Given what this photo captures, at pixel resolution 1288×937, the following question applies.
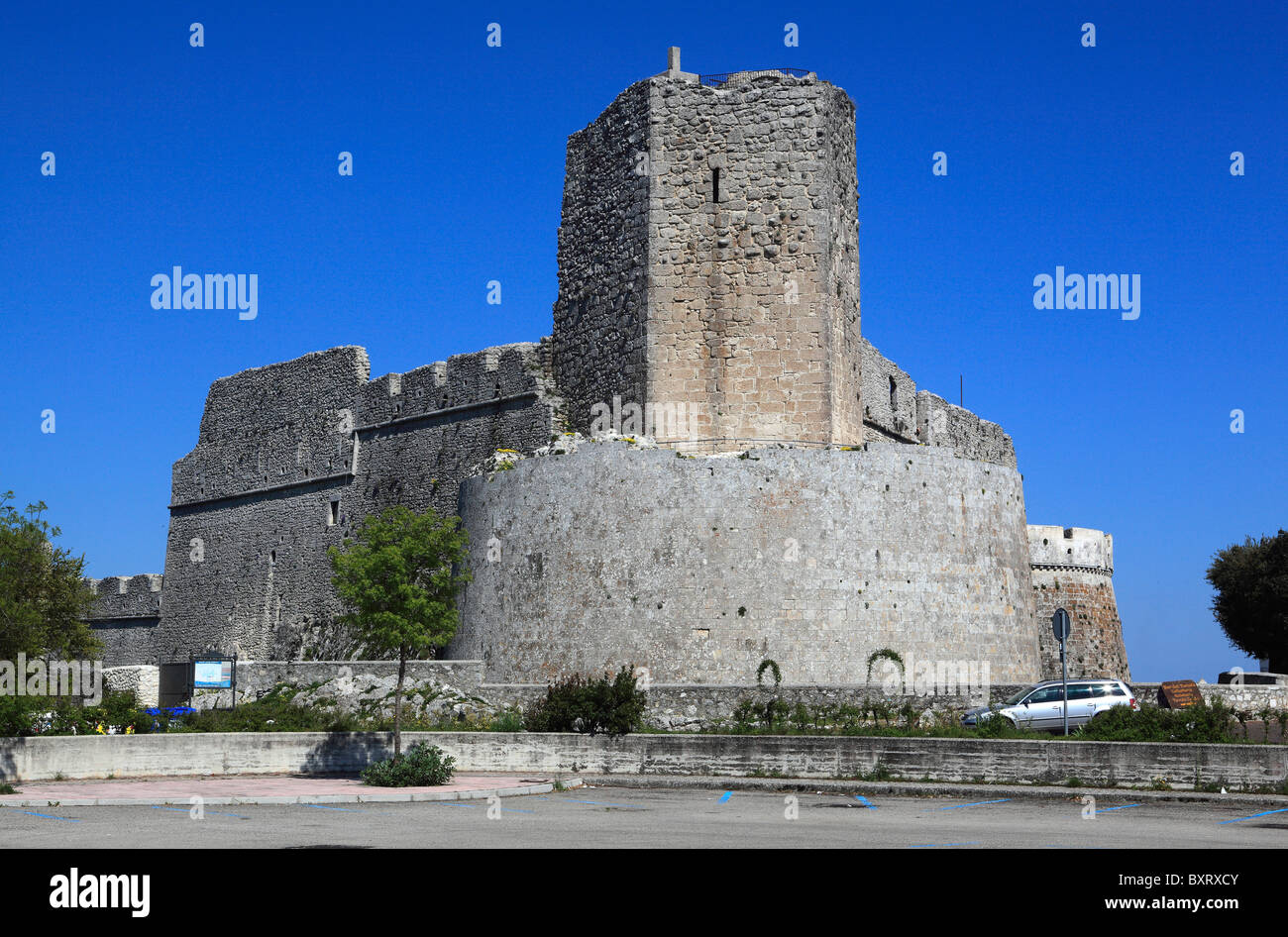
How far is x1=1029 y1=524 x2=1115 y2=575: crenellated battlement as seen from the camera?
37.9m

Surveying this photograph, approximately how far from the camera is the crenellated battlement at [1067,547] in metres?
37.9

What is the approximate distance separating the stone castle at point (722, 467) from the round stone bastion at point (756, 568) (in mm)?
45

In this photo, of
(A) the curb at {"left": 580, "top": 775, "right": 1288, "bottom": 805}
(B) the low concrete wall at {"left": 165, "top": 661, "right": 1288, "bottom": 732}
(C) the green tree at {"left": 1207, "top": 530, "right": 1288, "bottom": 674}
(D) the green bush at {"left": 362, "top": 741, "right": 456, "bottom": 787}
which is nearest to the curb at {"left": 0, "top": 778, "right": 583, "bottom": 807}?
(D) the green bush at {"left": 362, "top": 741, "right": 456, "bottom": 787}

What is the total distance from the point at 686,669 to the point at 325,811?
1032 centimetres

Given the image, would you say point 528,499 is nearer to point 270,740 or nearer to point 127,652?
point 270,740

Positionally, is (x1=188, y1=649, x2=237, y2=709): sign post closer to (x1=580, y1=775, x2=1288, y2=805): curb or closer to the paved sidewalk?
the paved sidewalk

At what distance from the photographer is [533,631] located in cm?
2717

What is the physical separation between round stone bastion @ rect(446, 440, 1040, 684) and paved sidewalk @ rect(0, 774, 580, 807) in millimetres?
5751

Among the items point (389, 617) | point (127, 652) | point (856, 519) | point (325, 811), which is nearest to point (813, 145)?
→ point (856, 519)

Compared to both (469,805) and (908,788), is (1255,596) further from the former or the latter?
(469,805)

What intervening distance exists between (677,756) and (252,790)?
21.0 feet

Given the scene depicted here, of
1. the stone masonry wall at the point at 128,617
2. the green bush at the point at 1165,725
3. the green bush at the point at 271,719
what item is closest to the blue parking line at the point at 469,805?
the green bush at the point at 271,719

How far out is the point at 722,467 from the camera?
26.6 meters

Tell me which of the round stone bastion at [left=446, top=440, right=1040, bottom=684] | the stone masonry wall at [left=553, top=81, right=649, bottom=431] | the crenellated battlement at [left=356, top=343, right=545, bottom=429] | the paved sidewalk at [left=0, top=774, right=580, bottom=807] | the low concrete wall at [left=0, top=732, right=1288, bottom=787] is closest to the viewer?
the paved sidewalk at [left=0, top=774, right=580, bottom=807]
